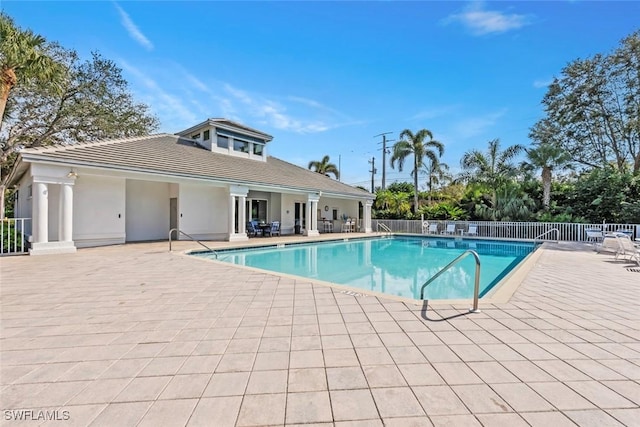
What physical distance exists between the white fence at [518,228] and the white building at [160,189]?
132 inches

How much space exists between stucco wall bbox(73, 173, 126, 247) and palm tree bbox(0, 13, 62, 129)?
14.2 ft

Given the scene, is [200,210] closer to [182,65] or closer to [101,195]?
[101,195]

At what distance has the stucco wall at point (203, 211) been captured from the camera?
14.1 metres

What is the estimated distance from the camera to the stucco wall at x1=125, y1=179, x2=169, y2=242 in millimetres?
13336

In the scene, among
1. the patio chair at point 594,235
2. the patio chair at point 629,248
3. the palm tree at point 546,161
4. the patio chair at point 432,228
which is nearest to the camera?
the patio chair at point 629,248

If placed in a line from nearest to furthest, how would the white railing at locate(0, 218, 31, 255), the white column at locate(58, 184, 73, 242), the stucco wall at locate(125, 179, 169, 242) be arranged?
the white railing at locate(0, 218, 31, 255) → the white column at locate(58, 184, 73, 242) → the stucco wall at locate(125, 179, 169, 242)

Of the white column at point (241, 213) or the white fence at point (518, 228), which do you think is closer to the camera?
the white column at point (241, 213)

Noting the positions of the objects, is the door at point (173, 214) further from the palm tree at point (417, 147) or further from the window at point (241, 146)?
the palm tree at point (417, 147)

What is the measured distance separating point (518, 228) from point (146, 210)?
20.6 metres

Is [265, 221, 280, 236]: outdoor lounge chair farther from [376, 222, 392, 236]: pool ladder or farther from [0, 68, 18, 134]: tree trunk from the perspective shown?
[0, 68, 18, 134]: tree trunk

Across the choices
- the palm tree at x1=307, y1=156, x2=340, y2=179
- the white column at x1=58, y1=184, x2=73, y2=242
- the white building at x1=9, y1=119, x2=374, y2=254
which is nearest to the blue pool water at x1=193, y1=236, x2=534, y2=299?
the white building at x1=9, y1=119, x2=374, y2=254

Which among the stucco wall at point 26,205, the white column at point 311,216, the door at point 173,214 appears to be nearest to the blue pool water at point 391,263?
the white column at point 311,216
